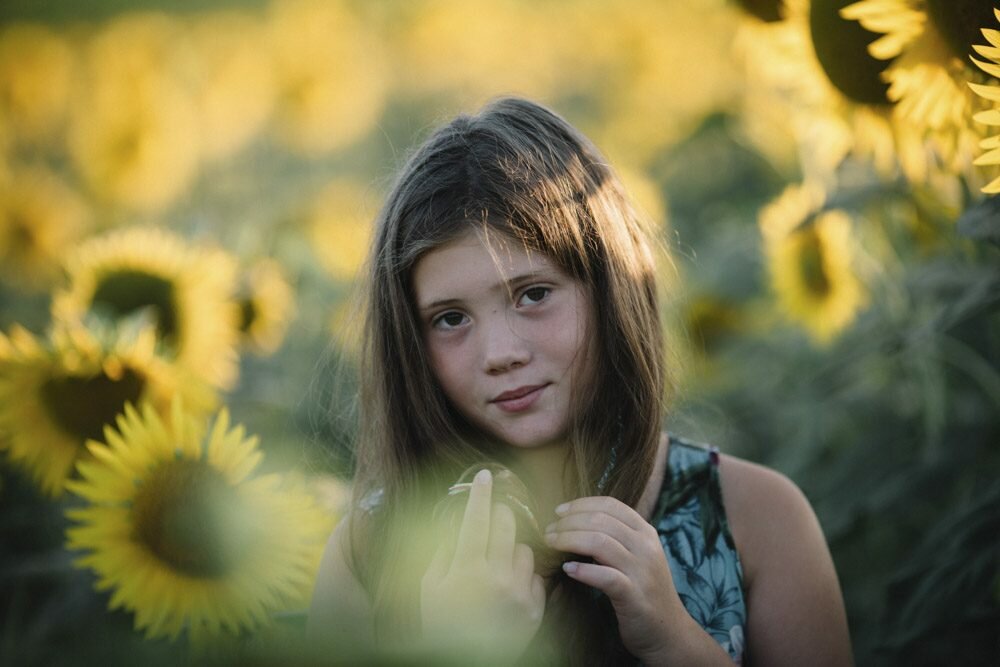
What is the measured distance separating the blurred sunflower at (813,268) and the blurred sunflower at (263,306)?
1.12 metres

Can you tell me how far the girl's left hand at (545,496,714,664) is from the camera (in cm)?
84

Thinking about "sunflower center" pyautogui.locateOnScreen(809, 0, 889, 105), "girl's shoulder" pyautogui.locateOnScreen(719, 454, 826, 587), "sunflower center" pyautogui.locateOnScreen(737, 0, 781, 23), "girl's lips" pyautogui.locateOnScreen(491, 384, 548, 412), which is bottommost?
"girl's shoulder" pyautogui.locateOnScreen(719, 454, 826, 587)

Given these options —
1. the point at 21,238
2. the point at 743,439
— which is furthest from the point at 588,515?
the point at 21,238

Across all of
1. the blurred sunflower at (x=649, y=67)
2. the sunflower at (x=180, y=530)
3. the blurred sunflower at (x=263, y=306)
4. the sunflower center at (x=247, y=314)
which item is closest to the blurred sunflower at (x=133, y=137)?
the blurred sunflower at (x=263, y=306)

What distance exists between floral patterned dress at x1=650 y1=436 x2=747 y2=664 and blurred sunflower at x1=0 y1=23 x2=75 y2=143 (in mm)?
2704

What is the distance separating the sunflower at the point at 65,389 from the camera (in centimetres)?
129

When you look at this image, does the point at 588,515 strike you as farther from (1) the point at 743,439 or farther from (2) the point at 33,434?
(1) the point at 743,439

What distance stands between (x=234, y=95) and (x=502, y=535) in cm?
277

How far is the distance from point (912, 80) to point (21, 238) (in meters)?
2.31

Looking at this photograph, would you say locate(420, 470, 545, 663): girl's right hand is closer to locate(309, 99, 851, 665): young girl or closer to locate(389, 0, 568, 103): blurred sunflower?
locate(309, 99, 851, 665): young girl

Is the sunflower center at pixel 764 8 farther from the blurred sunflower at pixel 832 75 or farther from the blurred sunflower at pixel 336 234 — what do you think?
the blurred sunflower at pixel 336 234

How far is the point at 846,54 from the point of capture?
1.25 meters

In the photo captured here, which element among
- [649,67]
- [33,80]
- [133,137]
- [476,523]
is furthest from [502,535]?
[33,80]

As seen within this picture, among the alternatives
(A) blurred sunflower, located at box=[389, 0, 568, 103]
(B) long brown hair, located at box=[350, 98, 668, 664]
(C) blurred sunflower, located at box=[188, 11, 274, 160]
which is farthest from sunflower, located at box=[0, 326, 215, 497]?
(A) blurred sunflower, located at box=[389, 0, 568, 103]
